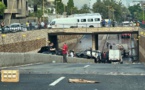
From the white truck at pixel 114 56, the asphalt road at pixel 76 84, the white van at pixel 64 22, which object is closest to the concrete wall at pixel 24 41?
the white truck at pixel 114 56

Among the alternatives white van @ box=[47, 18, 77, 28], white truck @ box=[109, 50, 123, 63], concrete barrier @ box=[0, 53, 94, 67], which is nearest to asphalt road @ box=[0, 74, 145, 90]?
concrete barrier @ box=[0, 53, 94, 67]

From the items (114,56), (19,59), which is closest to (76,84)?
(19,59)

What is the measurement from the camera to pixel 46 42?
85625 millimetres

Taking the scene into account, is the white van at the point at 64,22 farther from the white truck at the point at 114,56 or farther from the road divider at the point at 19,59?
the road divider at the point at 19,59

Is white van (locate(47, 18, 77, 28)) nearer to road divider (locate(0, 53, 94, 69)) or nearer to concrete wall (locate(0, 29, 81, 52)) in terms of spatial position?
concrete wall (locate(0, 29, 81, 52))

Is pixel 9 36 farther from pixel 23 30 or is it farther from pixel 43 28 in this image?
pixel 43 28

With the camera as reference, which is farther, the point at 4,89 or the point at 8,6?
the point at 8,6

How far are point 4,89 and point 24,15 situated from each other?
117783 mm

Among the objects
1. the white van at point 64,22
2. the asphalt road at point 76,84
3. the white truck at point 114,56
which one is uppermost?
the asphalt road at point 76,84

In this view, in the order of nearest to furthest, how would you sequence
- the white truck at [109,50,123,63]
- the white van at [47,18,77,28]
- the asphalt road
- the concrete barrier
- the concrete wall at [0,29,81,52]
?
the asphalt road < the concrete barrier < the concrete wall at [0,29,81,52] < the white truck at [109,50,123,63] < the white van at [47,18,77,28]

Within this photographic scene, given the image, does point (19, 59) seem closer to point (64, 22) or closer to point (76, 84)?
point (76, 84)

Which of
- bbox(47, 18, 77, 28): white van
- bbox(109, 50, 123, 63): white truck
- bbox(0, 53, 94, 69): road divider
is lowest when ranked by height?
bbox(109, 50, 123, 63): white truck

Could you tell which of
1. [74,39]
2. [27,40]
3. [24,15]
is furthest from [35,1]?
[27,40]

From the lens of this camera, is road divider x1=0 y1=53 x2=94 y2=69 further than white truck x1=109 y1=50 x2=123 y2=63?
No
